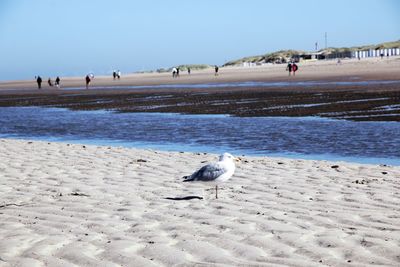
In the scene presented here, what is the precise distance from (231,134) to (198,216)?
1115 cm

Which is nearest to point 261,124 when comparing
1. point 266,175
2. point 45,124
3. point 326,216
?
point 45,124

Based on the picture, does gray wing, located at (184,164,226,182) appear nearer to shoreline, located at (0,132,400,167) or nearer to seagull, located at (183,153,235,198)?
seagull, located at (183,153,235,198)

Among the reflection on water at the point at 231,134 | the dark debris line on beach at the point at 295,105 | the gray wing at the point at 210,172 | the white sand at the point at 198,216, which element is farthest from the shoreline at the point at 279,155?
the dark debris line on beach at the point at 295,105

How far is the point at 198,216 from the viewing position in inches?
305

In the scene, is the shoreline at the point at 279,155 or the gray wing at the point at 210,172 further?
the shoreline at the point at 279,155

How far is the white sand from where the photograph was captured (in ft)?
19.8

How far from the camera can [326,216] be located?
7543 millimetres

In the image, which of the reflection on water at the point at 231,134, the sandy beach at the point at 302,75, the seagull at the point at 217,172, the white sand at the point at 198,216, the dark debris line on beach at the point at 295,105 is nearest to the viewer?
the white sand at the point at 198,216

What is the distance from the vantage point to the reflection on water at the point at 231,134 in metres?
15.1

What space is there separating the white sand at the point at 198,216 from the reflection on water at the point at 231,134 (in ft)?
9.50

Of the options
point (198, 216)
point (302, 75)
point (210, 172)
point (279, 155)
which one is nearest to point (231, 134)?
point (279, 155)

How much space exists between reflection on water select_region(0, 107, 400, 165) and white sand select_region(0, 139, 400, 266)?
2894mm

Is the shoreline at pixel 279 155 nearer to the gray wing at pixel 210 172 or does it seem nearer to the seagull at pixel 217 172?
the seagull at pixel 217 172

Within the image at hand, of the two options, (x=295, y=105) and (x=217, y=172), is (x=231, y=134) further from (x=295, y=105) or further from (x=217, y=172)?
(x=217, y=172)
